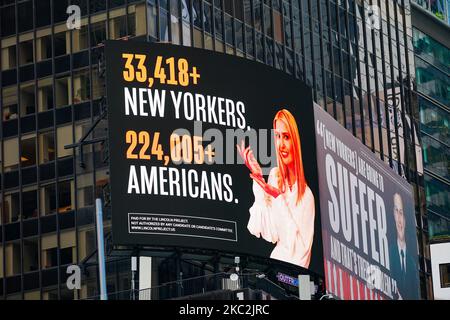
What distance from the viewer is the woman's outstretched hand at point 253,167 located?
62469 mm

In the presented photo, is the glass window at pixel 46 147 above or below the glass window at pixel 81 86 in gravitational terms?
below

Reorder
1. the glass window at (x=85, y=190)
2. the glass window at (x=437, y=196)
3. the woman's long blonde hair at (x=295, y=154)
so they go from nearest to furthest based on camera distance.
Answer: the woman's long blonde hair at (x=295, y=154) < the glass window at (x=85, y=190) < the glass window at (x=437, y=196)

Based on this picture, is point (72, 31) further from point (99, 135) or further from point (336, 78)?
point (336, 78)

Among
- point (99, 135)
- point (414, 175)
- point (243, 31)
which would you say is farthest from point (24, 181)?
point (414, 175)

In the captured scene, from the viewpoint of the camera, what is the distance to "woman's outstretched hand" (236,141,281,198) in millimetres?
62469

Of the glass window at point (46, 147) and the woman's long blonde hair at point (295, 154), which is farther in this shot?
the glass window at point (46, 147)

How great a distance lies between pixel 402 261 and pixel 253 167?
19571 millimetres

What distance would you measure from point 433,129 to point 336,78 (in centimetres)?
2801

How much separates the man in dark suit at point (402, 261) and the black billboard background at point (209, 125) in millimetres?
13068

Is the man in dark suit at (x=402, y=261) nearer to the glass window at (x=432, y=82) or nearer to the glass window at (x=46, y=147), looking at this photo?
the glass window at (x=46, y=147)

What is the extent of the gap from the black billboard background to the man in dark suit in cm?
1307

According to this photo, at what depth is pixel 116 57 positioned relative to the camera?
196ft

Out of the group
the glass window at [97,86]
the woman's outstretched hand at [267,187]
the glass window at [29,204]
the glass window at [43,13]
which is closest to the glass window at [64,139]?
the glass window at [97,86]

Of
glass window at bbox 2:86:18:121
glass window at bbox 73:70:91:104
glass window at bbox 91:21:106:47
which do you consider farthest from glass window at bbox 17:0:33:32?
glass window at bbox 91:21:106:47
